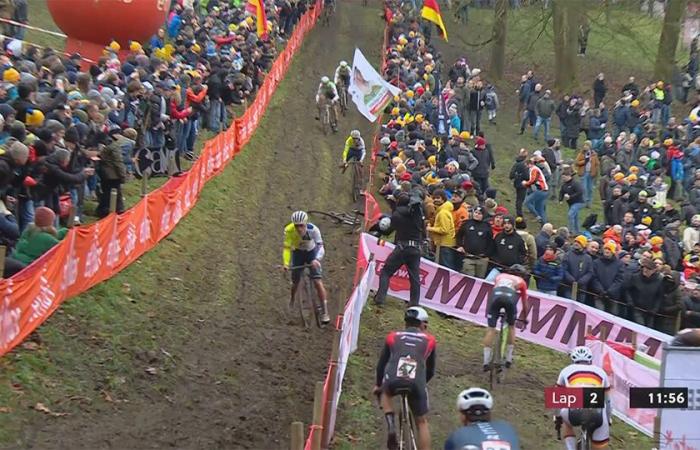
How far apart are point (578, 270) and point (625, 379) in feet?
11.0

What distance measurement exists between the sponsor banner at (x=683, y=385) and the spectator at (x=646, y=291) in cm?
724

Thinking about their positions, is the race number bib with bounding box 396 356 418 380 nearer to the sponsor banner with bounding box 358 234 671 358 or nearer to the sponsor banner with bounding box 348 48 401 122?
the sponsor banner with bounding box 358 234 671 358

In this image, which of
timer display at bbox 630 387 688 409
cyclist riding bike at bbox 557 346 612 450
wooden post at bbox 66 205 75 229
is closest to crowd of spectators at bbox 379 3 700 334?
wooden post at bbox 66 205 75 229

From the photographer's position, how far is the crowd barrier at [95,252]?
12367 millimetres

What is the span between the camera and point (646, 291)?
1797cm

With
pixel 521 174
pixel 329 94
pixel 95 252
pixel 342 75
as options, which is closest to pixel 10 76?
pixel 95 252

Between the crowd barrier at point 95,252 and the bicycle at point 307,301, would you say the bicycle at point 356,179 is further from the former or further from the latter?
the bicycle at point 307,301

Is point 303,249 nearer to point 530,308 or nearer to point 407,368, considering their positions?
point 530,308

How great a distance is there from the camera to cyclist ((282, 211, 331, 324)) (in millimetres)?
16031

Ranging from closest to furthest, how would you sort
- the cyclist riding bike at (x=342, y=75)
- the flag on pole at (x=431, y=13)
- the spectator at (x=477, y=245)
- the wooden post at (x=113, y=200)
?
the wooden post at (x=113, y=200) → the spectator at (x=477, y=245) → the flag on pole at (x=431, y=13) → the cyclist riding bike at (x=342, y=75)

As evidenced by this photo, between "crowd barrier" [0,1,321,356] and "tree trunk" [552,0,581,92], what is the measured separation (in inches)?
783

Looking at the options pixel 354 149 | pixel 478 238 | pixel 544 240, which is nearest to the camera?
pixel 478 238

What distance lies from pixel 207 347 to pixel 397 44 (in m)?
25.3

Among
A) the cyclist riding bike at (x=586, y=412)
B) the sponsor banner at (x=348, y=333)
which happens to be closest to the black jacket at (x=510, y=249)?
the sponsor banner at (x=348, y=333)
